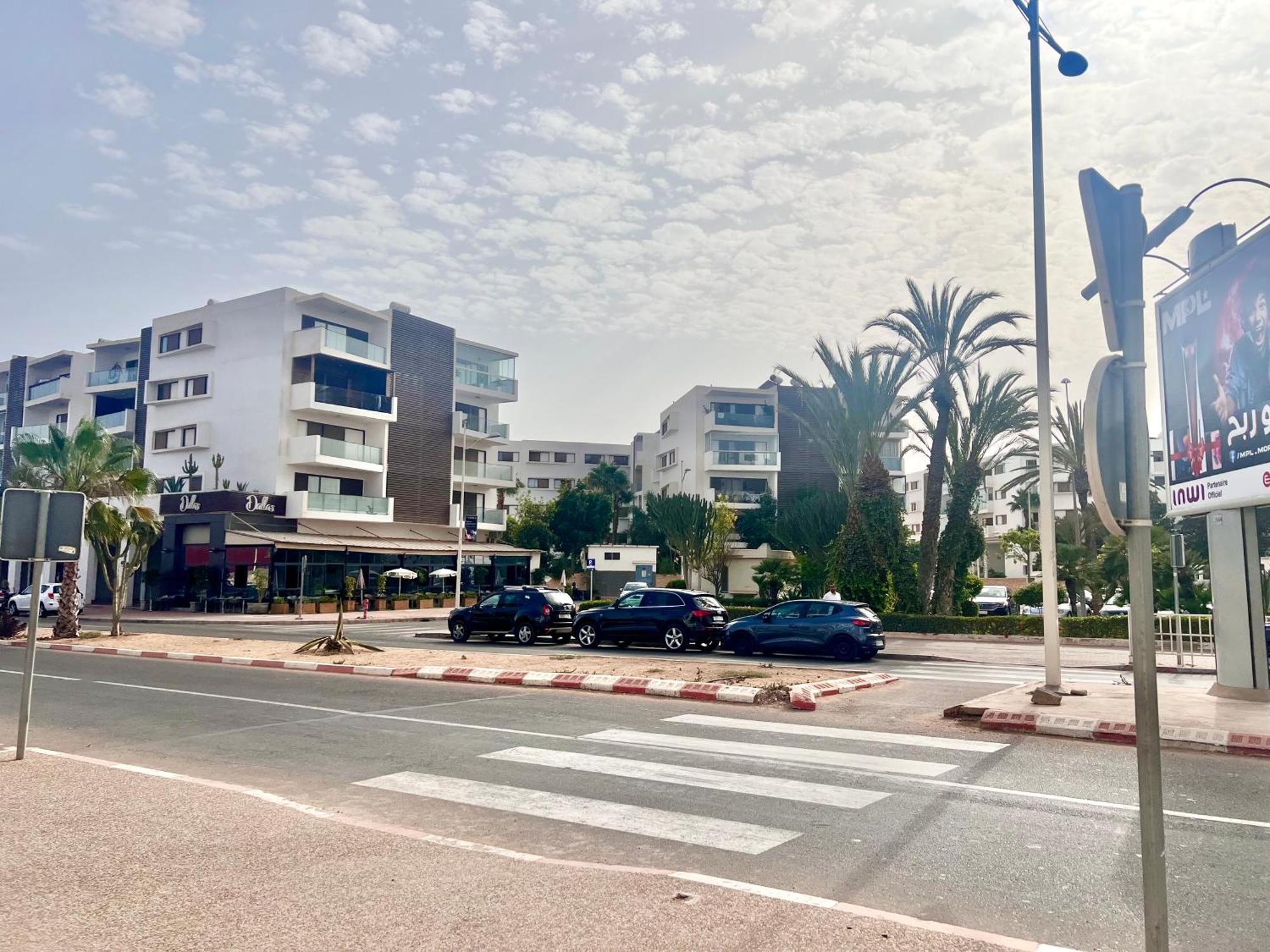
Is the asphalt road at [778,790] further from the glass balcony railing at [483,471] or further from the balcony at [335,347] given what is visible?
the glass balcony railing at [483,471]

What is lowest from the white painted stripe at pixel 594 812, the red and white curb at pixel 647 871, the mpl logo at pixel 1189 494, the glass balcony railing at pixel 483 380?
the white painted stripe at pixel 594 812

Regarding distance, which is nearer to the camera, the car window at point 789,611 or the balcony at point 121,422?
the car window at point 789,611

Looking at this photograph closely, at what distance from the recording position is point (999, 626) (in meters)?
29.0

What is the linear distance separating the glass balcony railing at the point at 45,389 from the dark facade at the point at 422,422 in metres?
25.2

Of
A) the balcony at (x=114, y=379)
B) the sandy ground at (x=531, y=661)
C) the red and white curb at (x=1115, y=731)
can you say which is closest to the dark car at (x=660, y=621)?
the sandy ground at (x=531, y=661)

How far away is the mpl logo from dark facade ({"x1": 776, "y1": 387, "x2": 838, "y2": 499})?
54.8 meters

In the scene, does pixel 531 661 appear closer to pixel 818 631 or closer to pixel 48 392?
pixel 818 631

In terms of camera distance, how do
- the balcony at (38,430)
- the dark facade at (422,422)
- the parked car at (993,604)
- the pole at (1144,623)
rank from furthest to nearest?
the balcony at (38,430)
the dark facade at (422,422)
the parked car at (993,604)
the pole at (1144,623)

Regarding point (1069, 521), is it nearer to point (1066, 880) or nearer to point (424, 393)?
point (424, 393)

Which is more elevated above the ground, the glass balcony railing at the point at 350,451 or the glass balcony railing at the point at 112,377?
the glass balcony railing at the point at 112,377

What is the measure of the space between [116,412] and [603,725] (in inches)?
2236

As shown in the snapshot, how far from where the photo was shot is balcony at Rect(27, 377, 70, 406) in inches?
2382

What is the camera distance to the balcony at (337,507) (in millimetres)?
45938

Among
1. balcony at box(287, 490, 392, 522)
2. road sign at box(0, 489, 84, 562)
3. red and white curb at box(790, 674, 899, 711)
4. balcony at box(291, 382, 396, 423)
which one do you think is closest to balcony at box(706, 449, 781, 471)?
balcony at box(291, 382, 396, 423)
